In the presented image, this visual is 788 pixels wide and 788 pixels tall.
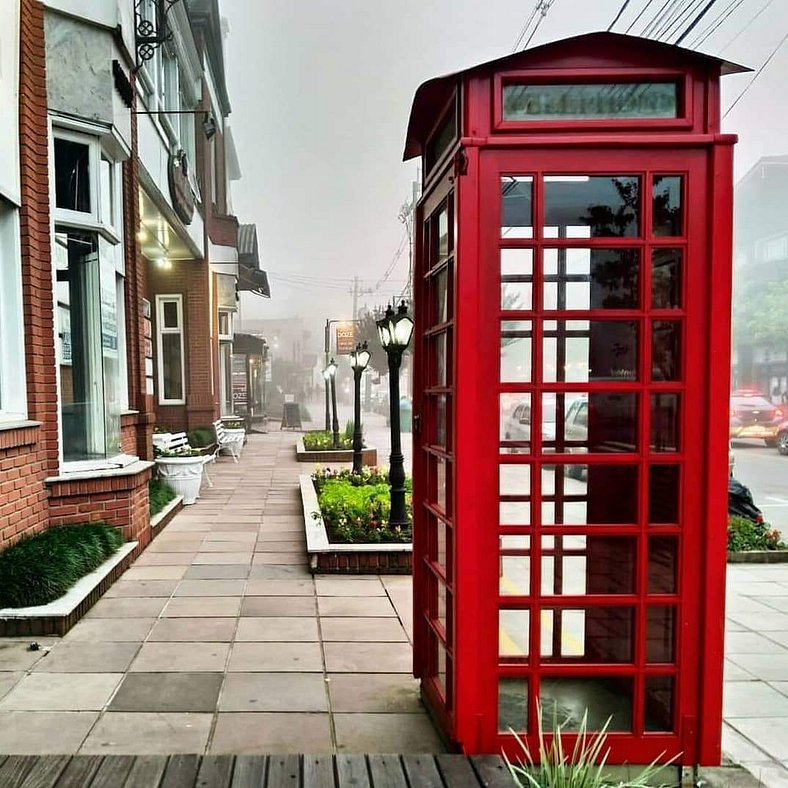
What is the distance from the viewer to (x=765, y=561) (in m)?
6.59

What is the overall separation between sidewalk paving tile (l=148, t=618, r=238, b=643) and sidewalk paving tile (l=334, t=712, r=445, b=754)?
4.68 ft

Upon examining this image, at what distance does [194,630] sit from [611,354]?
3.44 m

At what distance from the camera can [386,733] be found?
9.88 feet

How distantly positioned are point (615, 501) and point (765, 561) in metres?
4.95

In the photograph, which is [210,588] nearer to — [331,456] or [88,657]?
[88,657]

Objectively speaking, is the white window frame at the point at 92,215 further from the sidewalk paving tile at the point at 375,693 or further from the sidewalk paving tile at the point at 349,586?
the sidewalk paving tile at the point at 375,693

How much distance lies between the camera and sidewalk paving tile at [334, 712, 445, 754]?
9.45 ft

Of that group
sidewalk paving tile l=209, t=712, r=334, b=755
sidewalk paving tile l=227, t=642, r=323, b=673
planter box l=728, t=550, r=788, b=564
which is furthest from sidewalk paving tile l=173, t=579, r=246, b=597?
planter box l=728, t=550, r=788, b=564

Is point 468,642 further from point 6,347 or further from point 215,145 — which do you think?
point 215,145

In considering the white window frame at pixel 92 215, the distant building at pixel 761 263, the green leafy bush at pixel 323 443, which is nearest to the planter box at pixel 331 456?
the green leafy bush at pixel 323 443

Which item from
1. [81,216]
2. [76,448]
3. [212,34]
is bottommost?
[76,448]

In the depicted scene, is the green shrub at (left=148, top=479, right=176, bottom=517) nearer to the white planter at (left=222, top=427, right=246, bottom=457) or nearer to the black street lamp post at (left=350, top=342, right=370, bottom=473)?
the black street lamp post at (left=350, top=342, right=370, bottom=473)

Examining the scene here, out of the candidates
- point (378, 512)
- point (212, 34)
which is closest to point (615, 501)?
point (378, 512)

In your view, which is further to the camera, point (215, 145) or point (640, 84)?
point (215, 145)
